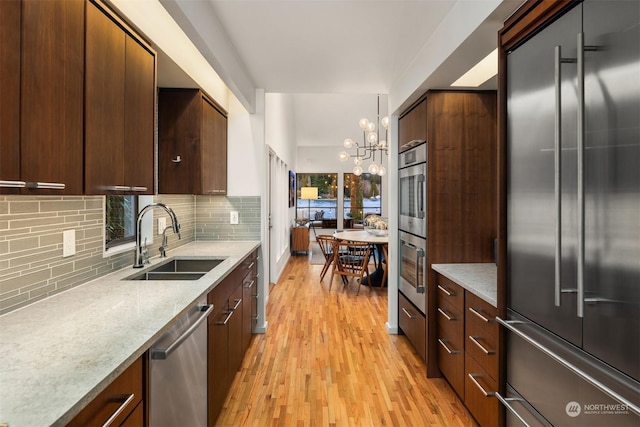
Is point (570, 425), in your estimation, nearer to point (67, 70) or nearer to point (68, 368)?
point (68, 368)

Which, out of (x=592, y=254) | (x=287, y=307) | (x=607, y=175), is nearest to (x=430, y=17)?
(x=607, y=175)

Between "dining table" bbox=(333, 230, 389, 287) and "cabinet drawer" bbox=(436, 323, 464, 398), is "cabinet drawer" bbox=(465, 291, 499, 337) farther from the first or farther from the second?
"dining table" bbox=(333, 230, 389, 287)

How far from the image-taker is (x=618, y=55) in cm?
→ 98

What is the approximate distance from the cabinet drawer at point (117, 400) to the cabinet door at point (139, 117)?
885 millimetres

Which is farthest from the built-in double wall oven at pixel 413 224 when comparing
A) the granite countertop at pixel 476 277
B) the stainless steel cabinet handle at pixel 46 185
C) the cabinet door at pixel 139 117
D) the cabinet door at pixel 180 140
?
the stainless steel cabinet handle at pixel 46 185

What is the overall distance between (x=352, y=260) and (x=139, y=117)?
3956mm

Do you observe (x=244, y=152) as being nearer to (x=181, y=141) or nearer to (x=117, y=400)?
(x=181, y=141)

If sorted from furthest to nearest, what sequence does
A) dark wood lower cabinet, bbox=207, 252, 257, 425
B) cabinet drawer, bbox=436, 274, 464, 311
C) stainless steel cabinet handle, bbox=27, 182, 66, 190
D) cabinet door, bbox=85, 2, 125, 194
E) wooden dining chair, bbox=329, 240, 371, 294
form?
1. wooden dining chair, bbox=329, 240, 371, 294
2. cabinet drawer, bbox=436, 274, 464, 311
3. dark wood lower cabinet, bbox=207, 252, 257, 425
4. cabinet door, bbox=85, 2, 125, 194
5. stainless steel cabinet handle, bbox=27, 182, 66, 190

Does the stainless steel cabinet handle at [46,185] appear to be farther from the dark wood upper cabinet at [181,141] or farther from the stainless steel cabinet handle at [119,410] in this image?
the dark wood upper cabinet at [181,141]

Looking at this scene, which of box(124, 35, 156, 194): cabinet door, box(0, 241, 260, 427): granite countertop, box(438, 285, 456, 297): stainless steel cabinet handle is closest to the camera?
box(0, 241, 260, 427): granite countertop

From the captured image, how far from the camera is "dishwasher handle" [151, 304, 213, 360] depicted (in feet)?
3.95

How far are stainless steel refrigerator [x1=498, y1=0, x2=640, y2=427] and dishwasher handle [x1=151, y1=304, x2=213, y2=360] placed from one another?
1.40 m

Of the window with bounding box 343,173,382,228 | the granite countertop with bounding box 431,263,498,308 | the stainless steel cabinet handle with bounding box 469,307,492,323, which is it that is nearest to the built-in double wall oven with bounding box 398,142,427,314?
the granite countertop with bounding box 431,263,498,308

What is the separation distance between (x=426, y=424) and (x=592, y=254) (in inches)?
60.4
